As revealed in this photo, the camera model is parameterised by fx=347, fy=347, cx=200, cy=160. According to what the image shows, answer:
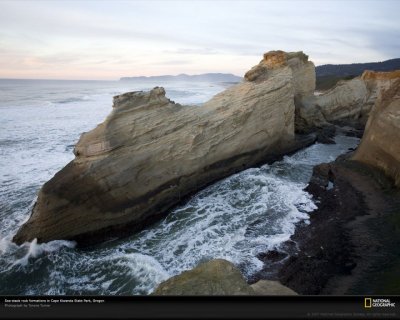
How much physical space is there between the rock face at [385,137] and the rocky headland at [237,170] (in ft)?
0.15

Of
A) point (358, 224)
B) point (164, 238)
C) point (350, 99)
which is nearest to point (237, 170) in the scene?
point (164, 238)

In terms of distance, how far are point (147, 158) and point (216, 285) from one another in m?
7.66

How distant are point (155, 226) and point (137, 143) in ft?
8.33

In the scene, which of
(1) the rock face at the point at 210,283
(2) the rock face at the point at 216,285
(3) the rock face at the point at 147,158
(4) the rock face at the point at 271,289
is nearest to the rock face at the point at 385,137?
(3) the rock face at the point at 147,158

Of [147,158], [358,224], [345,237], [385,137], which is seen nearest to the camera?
[345,237]

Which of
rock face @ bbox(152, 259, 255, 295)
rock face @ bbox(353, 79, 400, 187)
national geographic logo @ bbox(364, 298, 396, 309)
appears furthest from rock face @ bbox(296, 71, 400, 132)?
national geographic logo @ bbox(364, 298, 396, 309)

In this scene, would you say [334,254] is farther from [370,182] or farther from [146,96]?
[146,96]

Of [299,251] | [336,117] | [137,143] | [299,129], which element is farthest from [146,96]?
[336,117]

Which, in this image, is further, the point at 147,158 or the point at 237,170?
the point at 237,170

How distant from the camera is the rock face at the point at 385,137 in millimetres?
11836

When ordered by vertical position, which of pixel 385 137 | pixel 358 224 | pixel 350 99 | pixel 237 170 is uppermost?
pixel 350 99

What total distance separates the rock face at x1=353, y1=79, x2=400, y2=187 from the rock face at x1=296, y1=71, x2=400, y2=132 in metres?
6.96

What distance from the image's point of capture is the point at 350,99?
22.8 m

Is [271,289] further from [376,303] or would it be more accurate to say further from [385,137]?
[385,137]
